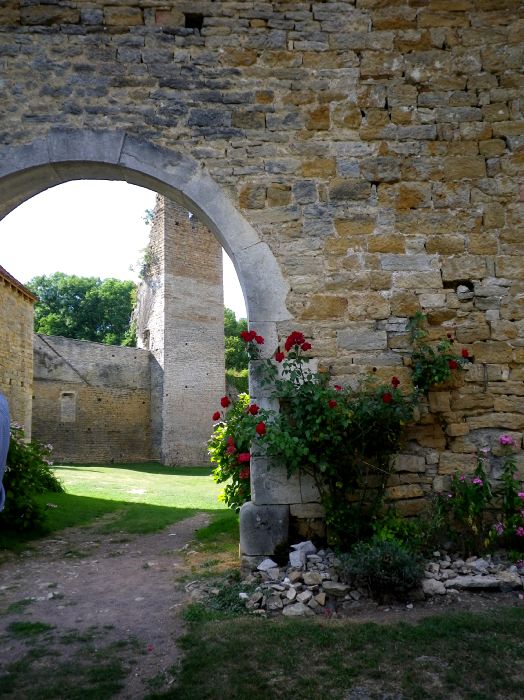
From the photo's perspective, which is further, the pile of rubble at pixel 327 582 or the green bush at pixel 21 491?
the green bush at pixel 21 491

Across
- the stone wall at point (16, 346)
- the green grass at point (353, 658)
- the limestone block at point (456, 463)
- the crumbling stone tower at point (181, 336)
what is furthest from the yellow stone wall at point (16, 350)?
the green grass at point (353, 658)

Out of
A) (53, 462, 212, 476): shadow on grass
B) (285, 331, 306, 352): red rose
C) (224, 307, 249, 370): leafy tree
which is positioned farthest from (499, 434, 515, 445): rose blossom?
(224, 307, 249, 370): leafy tree

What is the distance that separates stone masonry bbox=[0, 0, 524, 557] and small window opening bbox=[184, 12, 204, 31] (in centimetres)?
1

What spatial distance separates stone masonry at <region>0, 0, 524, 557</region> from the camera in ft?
14.1

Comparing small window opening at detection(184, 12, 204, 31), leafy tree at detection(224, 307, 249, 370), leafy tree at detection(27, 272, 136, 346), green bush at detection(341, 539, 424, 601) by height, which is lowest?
green bush at detection(341, 539, 424, 601)

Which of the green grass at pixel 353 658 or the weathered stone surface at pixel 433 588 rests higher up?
the weathered stone surface at pixel 433 588

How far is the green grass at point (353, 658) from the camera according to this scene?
2406 millimetres

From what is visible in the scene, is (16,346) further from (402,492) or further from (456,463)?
(456,463)

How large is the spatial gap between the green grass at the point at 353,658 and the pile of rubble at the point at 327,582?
0.22 metres

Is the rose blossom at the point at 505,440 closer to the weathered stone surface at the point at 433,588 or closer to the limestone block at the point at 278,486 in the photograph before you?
the weathered stone surface at the point at 433,588

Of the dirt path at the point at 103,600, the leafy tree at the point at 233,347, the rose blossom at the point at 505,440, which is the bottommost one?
the dirt path at the point at 103,600

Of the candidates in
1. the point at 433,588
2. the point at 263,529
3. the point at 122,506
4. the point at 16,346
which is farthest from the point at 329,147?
the point at 16,346

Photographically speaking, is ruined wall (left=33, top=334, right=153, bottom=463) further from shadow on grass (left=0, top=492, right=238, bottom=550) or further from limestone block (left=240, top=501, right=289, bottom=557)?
limestone block (left=240, top=501, right=289, bottom=557)

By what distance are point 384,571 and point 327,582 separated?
1.24 ft
